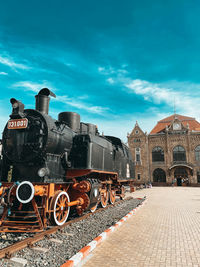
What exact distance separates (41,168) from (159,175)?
108 ft

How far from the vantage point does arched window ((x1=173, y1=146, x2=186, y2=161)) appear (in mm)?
34094

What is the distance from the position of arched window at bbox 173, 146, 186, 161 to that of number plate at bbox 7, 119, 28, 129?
3303cm

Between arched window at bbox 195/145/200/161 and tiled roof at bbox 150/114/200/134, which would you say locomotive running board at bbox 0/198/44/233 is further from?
tiled roof at bbox 150/114/200/134

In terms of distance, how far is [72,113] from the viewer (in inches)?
310

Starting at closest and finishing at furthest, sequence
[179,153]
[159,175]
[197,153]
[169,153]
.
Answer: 1. [197,153]
2. [179,153]
3. [169,153]
4. [159,175]

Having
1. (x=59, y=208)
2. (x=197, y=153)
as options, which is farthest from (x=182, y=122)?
(x=59, y=208)

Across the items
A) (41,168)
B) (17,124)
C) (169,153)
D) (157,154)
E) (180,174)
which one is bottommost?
(180,174)

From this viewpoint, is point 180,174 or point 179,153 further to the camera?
point 179,153

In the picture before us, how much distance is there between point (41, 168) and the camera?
17.9 ft

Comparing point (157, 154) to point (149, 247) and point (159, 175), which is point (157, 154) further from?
point (149, 247)

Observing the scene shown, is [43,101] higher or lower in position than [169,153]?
lower

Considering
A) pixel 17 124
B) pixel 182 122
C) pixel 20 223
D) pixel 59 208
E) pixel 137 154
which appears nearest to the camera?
pixel 20 223

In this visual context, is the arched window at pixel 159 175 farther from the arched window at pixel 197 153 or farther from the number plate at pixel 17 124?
the number plate at pixel 17 124

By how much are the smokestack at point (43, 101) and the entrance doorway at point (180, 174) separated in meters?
32.1
